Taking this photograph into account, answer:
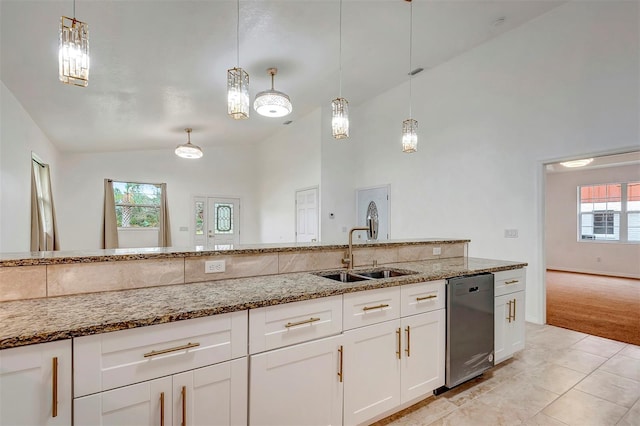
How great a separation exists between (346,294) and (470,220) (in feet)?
11.6

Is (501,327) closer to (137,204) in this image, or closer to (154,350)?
(154,350)

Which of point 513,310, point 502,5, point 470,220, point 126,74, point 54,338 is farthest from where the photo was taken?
point 470,220

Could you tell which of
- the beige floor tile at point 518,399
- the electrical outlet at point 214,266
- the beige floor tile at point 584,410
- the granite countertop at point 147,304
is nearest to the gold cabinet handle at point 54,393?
the granite countertop at point 147,304

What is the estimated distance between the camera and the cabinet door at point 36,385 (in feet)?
3.20

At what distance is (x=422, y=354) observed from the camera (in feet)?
6.55

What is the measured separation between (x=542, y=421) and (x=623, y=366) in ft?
4.63

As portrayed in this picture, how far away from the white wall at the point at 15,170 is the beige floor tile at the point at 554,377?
198 inches

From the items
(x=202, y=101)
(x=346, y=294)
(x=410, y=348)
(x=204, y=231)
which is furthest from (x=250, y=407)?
(x=204, y=231)

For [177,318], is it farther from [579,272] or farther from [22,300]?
[579,272]

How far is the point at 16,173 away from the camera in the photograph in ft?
11.3

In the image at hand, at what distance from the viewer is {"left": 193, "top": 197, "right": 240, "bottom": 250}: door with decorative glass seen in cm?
748

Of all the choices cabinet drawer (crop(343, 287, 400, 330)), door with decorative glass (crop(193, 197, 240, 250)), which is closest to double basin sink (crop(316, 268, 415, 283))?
cabinet drawer (crop(343, 287, 400, 330))

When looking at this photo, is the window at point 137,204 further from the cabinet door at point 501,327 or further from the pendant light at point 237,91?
the cabinet door at point 501,327

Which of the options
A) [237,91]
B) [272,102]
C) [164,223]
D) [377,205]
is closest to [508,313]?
[237,91]
